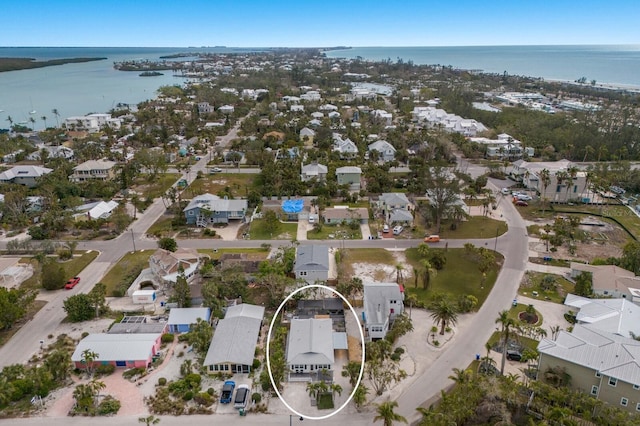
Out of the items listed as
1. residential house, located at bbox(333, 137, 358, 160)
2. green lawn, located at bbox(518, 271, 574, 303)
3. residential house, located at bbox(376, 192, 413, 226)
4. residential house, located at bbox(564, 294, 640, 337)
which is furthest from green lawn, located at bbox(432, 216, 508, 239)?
residential house, located at bbox(333, 137, 358, 160)

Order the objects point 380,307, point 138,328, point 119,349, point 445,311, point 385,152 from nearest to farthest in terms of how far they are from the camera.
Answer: point 119,349 → point 445,311 → point 138,328 → point 380,307 → point 385,152

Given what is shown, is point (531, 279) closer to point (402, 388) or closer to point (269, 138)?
point (402, 388)

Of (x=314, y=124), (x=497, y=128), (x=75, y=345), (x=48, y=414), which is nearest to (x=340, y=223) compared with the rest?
(x=75, y=345)

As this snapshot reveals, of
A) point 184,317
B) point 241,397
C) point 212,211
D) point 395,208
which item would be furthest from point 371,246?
point 241,397

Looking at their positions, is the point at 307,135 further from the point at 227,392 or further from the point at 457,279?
the point at 227,392

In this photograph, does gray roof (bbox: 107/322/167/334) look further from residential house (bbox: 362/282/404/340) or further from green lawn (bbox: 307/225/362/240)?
green lawn (bbox: 307/225/362/240)

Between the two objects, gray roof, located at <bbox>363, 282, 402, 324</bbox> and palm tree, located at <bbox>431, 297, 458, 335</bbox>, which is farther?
gray roof, located at <bbox>363, 282, 402, 324</bbox>

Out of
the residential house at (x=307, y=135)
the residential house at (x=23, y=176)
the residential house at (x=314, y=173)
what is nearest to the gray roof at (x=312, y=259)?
the residential house at (x=314, y=173)
